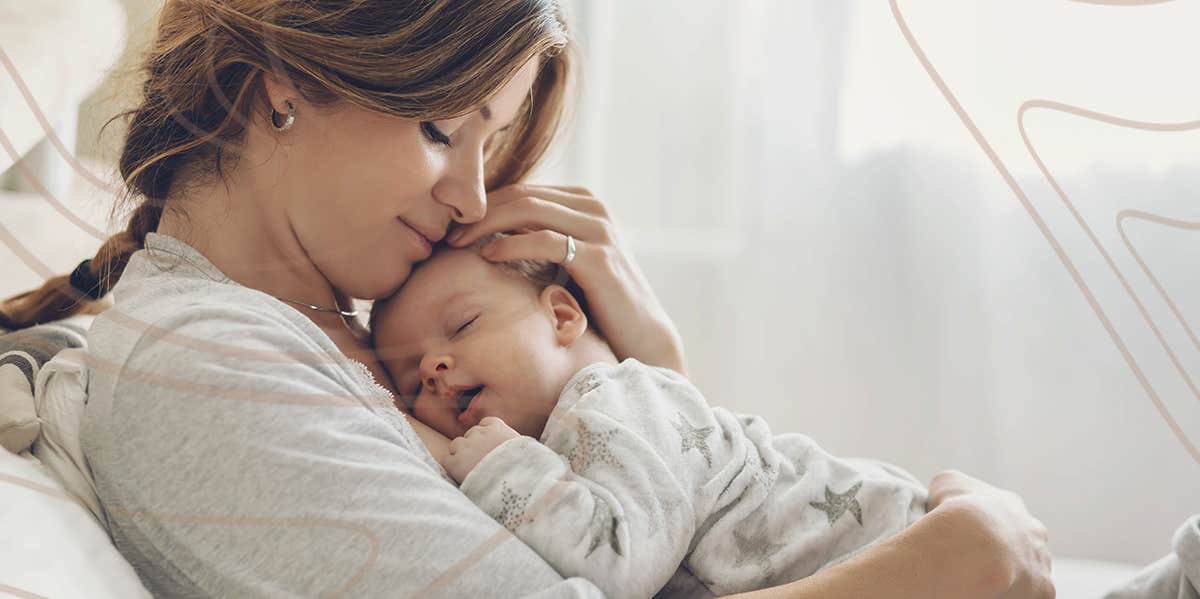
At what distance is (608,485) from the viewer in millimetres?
822

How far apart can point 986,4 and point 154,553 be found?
3.48 ft

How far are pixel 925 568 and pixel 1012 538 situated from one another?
0.37ft

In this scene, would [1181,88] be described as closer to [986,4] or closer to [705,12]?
[986,4]

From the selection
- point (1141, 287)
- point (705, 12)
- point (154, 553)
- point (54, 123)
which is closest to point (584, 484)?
point (154, 553)

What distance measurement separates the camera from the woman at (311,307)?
0.72 meters

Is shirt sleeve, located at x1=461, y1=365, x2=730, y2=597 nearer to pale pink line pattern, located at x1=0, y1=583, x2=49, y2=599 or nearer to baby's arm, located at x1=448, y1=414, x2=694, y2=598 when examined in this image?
baby's arm, located at x1=448, y1=414, x2=694, y2=598

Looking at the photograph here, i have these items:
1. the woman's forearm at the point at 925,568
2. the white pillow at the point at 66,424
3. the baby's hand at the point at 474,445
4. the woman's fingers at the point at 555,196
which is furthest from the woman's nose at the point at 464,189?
the woman's forearm at the point at 925,568

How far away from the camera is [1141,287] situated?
1532 mm

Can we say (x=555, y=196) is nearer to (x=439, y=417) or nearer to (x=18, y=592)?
(x=439, y=417)

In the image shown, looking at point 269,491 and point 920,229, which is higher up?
point 269,491

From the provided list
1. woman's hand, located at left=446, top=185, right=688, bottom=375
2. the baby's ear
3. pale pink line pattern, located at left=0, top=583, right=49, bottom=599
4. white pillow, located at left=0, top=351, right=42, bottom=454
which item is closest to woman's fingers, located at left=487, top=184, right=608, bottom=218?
woman's hand, located at left=446, top=185, right=688, bottom=375

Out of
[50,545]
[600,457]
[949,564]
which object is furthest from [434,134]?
[949,564]

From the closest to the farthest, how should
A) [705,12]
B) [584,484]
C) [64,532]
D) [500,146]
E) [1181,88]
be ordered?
[64,532] → [584,484] → [1181,88] → [500,146] → [705,12]

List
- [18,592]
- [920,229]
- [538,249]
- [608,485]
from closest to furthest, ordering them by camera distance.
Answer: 1. [18,592]
2. [608,485]
3. [538,249]
4. [920,229]
